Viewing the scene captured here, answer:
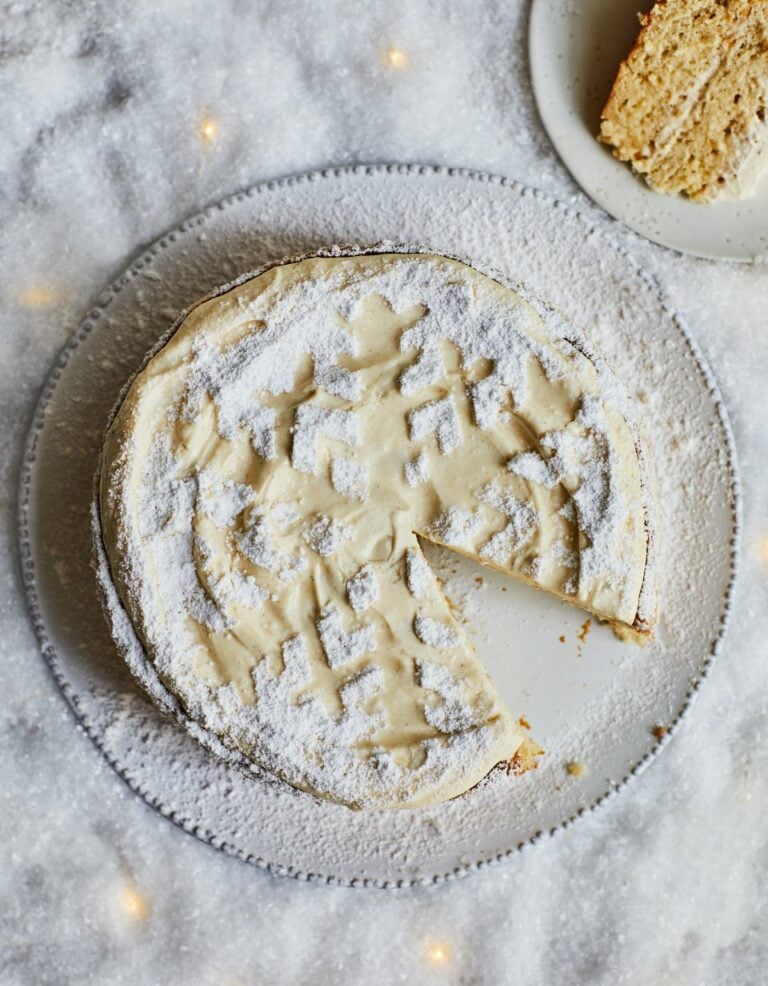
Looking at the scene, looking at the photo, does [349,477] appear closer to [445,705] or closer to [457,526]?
[457,526]

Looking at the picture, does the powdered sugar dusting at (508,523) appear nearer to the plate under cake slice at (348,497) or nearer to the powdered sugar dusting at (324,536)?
the plate under cake slice at (348,497)

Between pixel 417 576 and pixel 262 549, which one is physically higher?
pixel 262 549

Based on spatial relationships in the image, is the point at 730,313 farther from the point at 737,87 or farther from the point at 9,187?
the point at 9,187

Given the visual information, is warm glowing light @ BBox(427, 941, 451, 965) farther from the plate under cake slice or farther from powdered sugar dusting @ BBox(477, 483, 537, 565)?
powdered sugar dusting @ BBox(477, 483, 537, 565)

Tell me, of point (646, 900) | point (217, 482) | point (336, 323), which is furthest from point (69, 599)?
point (646, 900)

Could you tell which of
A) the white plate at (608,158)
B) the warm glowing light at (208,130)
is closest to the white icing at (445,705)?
the white plate at (608,158)

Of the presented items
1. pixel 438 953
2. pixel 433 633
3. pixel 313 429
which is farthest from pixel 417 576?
pixel 438 953
